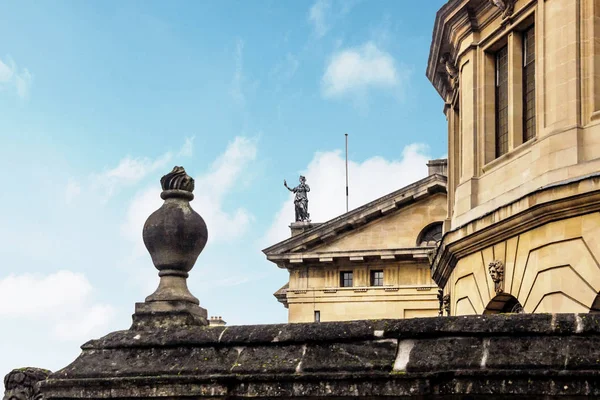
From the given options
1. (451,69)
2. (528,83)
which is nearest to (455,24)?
(451,69)

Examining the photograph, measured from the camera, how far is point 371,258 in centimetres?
5519

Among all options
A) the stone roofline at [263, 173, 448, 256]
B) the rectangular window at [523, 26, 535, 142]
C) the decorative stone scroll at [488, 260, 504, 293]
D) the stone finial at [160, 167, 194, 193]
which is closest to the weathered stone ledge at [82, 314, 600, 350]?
the stone finial at [160, 167, 194, 193]

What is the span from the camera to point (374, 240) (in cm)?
5541

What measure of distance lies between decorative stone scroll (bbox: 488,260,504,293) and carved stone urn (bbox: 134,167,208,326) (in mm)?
12674

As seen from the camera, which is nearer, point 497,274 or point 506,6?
point 497,274

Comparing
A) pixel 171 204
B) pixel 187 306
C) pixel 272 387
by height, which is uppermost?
pixel 171 204

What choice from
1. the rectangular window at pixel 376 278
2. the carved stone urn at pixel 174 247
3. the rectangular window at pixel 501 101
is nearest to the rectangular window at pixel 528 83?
the rectangular window at pixel 501 101

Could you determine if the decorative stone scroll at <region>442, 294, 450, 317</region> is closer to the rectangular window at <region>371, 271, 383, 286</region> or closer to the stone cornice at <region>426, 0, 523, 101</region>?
the stone cornice at <region>426, 0, 523, 101</region>

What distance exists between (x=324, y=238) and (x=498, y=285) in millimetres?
32986

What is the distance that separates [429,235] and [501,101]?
3128cm

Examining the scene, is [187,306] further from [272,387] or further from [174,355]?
[272,387]

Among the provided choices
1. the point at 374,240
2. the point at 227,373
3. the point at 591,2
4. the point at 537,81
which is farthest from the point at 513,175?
the point at 374,240

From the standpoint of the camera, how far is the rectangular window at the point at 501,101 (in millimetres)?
24562

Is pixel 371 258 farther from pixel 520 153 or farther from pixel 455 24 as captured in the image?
pixel 520 153
